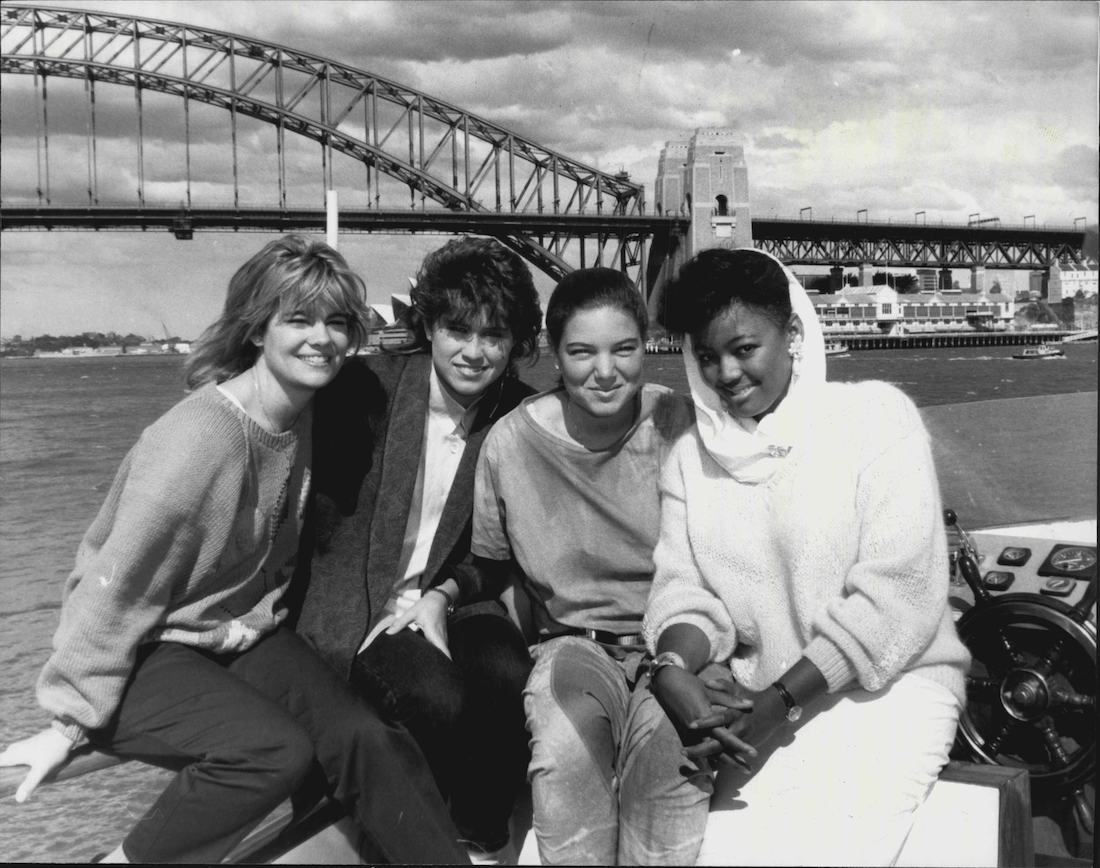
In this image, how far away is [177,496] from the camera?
4.79 ft

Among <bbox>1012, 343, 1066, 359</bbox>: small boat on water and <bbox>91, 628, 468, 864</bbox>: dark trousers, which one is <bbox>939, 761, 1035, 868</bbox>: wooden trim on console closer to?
<bbox>91, 628, 468, 864</bbox>: dark trousers

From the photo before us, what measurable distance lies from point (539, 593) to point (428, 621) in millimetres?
213

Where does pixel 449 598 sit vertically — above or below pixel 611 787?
above

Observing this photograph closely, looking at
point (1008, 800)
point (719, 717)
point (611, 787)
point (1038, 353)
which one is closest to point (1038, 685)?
point (1008, 800)

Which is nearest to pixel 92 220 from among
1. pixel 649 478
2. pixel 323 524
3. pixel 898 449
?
pixel 323 524

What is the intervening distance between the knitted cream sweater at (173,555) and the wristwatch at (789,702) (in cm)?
86

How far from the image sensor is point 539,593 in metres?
1.80

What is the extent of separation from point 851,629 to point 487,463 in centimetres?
72

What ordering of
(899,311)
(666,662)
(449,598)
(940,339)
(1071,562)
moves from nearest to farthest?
1. (666,662)
2. (449,598)
3. (1071,562)
4. (899,311)
5. (940,339)

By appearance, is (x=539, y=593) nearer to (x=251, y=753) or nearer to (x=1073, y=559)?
(x=251, y=753)

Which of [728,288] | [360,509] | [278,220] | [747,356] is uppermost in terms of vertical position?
[278,220]

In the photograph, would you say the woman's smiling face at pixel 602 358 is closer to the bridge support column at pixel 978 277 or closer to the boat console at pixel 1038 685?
the boat console at pixel 1038 685

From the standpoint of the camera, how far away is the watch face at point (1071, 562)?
1959mm

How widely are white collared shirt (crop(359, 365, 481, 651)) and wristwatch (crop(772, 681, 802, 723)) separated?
742 mm
